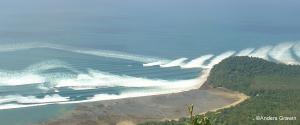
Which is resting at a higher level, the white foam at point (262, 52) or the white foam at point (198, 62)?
the white foam at point (262, 52)

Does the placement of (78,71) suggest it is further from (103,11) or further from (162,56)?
(103,11)

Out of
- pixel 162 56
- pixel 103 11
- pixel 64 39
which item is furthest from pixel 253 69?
pixel 103 11

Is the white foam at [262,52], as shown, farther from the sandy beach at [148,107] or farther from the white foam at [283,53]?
the sandy beach at [148,107]

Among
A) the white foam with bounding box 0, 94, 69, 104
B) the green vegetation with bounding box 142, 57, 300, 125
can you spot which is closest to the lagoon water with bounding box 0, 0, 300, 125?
the white foam with bounding box 0, 94, 69, 104

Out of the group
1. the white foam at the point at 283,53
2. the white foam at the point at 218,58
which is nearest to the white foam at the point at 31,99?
the white foam at the point at 218,58

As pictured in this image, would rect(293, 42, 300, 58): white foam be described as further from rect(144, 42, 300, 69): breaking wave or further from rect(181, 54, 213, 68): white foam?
rect(181, 54, 213, 68): white foam
